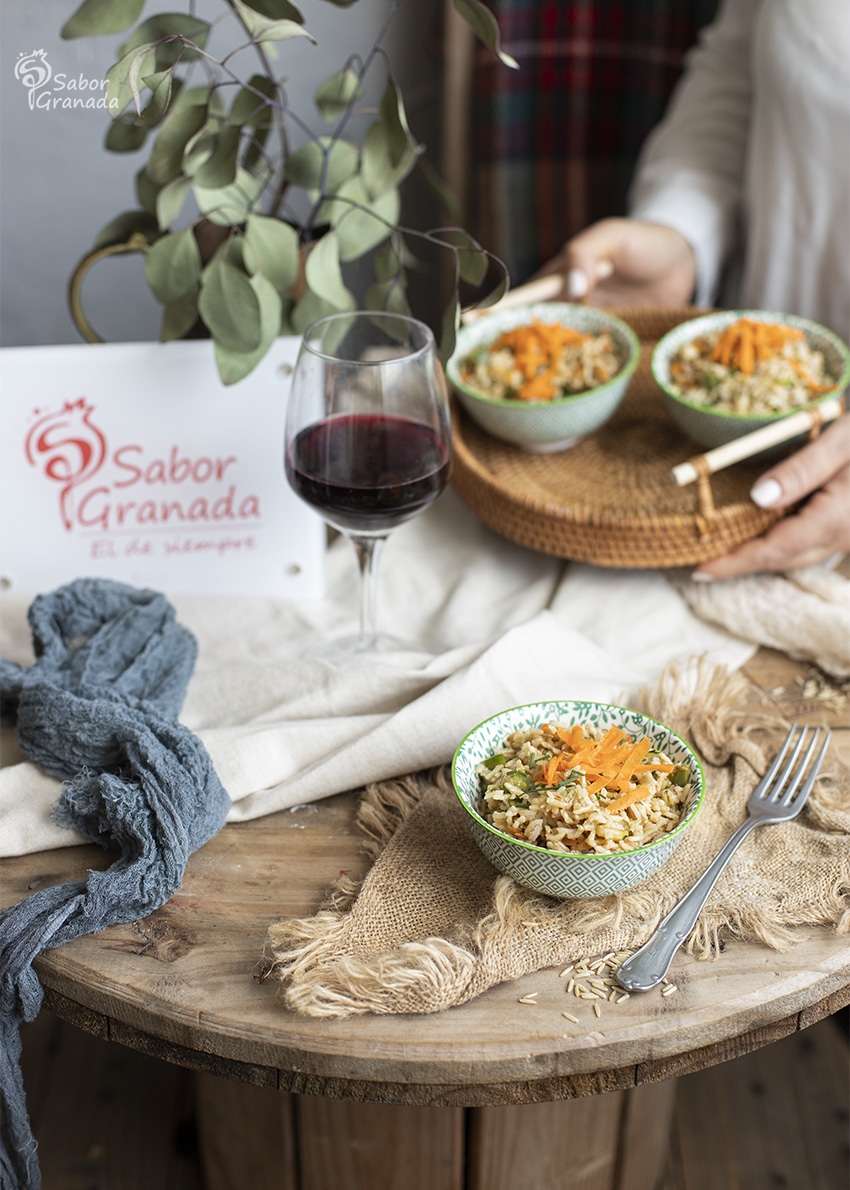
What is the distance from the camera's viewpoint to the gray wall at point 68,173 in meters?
1.20

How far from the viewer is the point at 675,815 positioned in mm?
766

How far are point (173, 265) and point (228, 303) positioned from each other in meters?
0.07

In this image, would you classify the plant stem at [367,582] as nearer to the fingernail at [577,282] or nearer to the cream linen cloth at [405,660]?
the cream linen cloth at [405,660]

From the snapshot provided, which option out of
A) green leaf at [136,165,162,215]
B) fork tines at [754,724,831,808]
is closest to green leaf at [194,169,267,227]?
green leaf at [136,165,162,215]

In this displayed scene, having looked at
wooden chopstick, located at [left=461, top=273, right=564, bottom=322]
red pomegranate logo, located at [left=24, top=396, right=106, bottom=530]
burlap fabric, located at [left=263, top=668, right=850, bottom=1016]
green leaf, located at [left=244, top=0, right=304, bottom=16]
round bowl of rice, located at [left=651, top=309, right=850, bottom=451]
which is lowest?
burlap fabric, located at [left=263, top=668, right=850, bottom=1016]

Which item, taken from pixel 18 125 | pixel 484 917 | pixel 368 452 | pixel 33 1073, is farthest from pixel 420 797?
pixel 33 1073

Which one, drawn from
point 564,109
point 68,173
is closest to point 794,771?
point 68,173

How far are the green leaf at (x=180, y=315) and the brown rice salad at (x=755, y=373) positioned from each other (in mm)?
505

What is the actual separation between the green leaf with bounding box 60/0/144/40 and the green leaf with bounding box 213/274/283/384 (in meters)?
0.24

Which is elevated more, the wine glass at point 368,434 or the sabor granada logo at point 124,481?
the wine glass at point 368,434

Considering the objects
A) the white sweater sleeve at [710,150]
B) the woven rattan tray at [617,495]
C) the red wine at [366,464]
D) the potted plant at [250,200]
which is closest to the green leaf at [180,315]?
the potted plant at [250,200]

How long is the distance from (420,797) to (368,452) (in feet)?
0.94

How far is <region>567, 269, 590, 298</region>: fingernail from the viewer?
133 centimetres

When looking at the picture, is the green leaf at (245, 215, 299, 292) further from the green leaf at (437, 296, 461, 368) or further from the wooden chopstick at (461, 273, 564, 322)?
the wooden chopstick at (461, 273, 564, 322)
